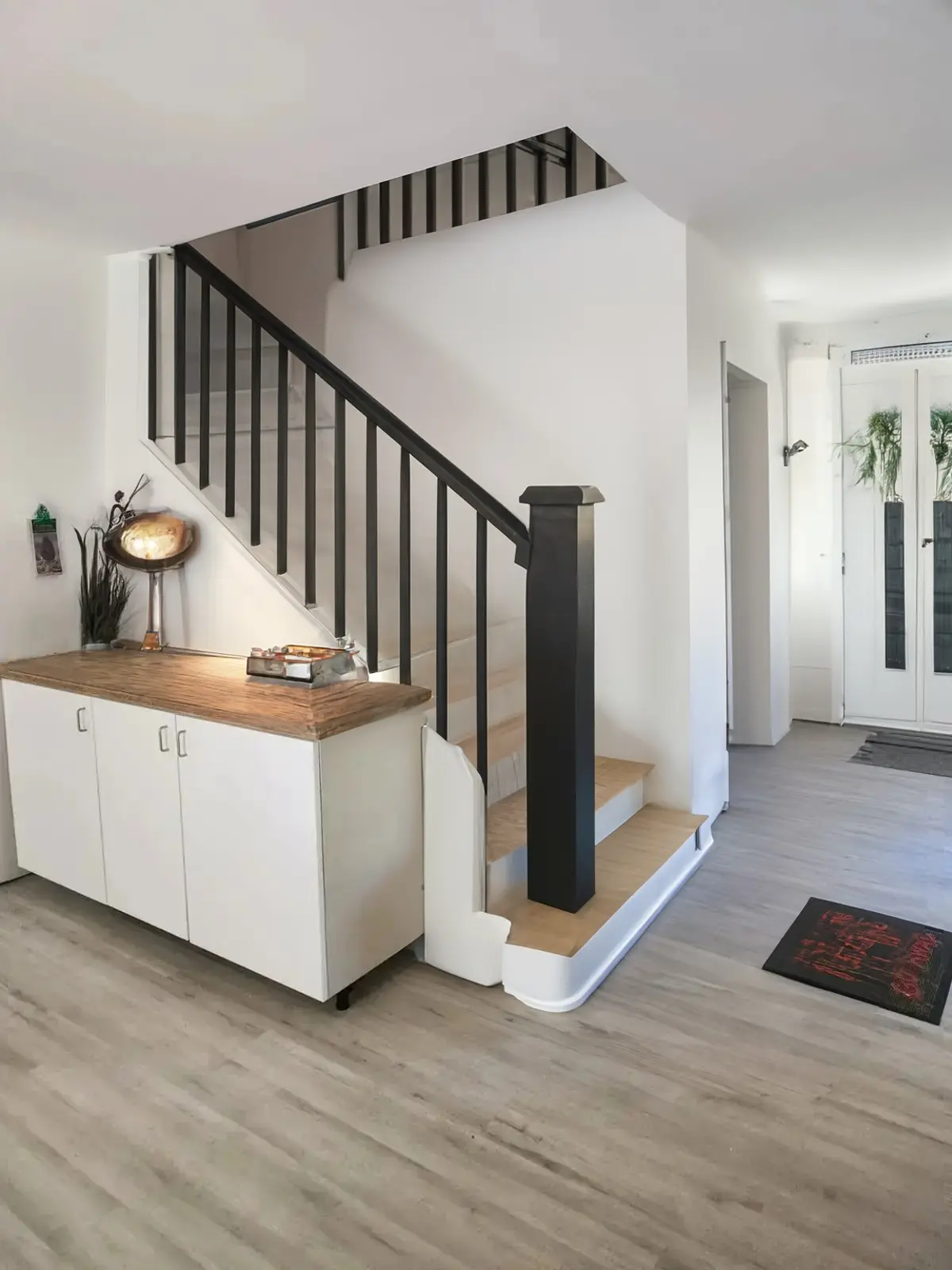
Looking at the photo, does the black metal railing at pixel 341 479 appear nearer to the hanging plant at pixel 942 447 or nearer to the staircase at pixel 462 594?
the staircase at pixel 462 594

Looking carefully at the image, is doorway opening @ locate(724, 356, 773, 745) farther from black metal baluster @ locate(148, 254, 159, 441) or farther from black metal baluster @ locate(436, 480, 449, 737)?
black metal baluster @ locate(148, 254, 159, 441)

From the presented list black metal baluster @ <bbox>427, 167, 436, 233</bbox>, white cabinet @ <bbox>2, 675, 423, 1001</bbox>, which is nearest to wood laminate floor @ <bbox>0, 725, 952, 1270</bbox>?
white cabinet @ <bbox>2, 675, 423, 1001</bbox>

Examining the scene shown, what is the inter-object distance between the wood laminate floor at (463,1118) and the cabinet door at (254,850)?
0.18 meters

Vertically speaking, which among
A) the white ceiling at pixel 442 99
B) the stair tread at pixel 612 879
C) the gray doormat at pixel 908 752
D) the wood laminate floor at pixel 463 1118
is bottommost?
the wood laminate floor at pixel 463 1118

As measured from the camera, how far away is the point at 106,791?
2799 mm

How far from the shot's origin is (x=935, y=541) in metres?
5.22

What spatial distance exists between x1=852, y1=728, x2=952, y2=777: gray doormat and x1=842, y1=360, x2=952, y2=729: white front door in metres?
0.20

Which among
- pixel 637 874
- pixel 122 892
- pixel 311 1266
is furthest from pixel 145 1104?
pixel 637 874

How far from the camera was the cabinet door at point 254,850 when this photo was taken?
2275 mm

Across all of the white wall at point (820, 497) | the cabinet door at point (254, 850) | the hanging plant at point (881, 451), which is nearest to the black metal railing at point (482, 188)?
the white wall at point (820, 497)

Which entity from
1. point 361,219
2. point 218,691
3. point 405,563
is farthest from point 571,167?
point 218,691

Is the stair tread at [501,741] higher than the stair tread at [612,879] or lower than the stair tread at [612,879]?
higher

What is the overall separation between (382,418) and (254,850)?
1.36m

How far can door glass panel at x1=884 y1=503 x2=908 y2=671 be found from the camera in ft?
17.4
